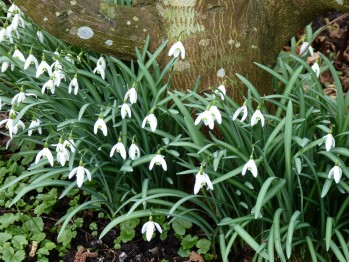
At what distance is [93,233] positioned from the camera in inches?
131

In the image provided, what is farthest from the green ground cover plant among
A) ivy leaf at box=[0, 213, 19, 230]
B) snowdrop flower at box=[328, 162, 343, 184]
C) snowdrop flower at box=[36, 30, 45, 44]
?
snowdrop flower at box=[36, 30, 45, 44]

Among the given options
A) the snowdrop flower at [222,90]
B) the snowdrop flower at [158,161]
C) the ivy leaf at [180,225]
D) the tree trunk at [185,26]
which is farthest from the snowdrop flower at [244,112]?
the ivy leaf at [180,225]

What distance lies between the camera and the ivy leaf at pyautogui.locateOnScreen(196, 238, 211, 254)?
10.3ft

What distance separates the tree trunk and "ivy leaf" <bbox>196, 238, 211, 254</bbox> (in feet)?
2.38

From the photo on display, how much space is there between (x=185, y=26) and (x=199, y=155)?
706mm

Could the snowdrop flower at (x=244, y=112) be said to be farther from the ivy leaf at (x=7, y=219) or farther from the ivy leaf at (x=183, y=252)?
the ivy leaf at (x=7, y=219)

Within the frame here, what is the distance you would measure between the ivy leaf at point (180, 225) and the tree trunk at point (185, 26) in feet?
2.14

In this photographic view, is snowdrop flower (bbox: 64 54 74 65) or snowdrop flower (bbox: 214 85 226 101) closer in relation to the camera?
snowdrop flower (bbox: 214 85 226 101)

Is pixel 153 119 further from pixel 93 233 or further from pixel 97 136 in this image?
pixel 93 233

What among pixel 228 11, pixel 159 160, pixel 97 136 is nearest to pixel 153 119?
pixel 159 160

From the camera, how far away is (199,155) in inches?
116

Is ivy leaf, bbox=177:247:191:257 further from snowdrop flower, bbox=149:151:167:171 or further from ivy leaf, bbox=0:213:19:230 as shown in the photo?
ivy leaf, bbox=0:213:19:230

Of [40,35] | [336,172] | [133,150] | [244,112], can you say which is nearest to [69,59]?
[40,35]

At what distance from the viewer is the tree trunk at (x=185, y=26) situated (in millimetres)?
3279
